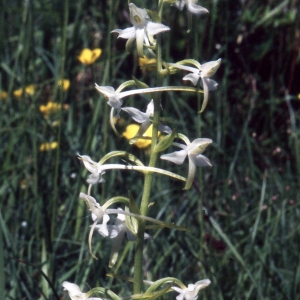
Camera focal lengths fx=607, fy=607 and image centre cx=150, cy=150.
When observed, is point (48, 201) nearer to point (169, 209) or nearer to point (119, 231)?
point (169, 209)

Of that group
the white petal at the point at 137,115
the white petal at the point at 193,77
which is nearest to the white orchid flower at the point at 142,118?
the white petal at the point at 137,115

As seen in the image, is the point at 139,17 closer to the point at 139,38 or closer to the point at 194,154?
the point at 139,38

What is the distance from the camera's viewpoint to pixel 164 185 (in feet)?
7.14

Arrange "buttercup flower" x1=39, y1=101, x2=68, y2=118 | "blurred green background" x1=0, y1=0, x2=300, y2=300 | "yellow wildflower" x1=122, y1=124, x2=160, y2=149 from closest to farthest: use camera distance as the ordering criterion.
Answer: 1. "blurred green background" x1=0, y1=0, x2=300, y2=300
2. "yellow wildflower" x1=122, y1=124, x2=160, y2=149
3. "buttercup flower" x1=39, y1=101, x2=68, y2=118

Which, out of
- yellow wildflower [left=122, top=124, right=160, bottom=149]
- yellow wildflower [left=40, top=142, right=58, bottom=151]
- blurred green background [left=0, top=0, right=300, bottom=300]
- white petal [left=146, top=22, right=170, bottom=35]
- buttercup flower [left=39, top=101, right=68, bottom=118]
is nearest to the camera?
white petal [left=146, top=22, right=170, bottom=35]

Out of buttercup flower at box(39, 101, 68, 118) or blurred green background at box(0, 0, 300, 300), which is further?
buttercup flower at box(39, 101, 68, 118)

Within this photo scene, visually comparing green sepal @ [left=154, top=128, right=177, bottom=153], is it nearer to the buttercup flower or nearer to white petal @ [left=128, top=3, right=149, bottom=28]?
white petal @ [left=128, top=3, right=149, bottom=28]

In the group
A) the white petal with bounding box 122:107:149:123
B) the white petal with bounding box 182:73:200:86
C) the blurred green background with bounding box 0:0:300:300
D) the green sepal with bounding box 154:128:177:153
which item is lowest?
the blurred green background with bounding box 0:0:300:300

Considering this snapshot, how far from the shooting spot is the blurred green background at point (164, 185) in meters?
1.60

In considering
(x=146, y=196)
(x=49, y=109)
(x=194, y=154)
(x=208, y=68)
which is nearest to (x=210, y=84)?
(x=208, y=68)

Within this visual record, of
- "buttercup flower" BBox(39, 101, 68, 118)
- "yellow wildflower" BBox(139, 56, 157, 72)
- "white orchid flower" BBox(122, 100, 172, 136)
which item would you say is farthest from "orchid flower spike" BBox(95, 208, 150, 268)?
"buttercup flower" BBox(39, 101, 68, 118)

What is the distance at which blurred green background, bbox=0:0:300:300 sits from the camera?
1601mm

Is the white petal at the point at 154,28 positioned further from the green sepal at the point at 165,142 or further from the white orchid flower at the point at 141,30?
the green sepal at the point at 165,142

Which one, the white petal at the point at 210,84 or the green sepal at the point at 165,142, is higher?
the white petal at the point at 210,84
